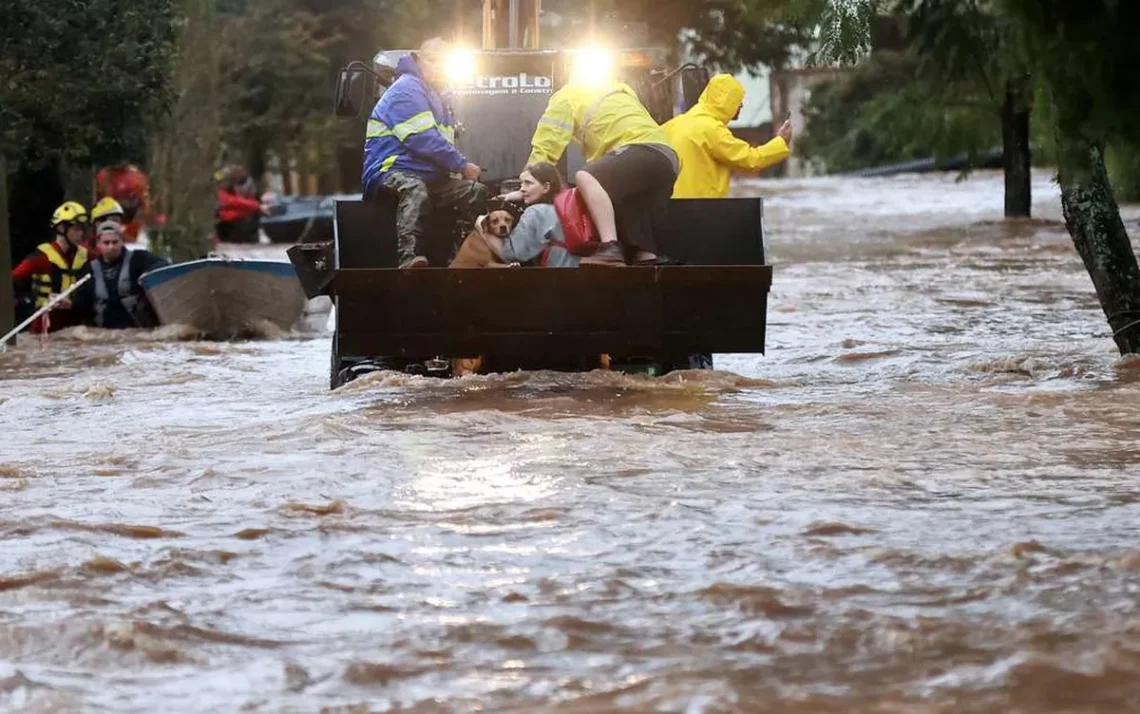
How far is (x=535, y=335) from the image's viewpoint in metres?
12.2

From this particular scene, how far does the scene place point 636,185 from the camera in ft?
40.7

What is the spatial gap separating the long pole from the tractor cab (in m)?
5.45

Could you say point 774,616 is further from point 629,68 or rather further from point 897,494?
point 629,68

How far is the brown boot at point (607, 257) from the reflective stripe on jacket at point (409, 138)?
3.88ft

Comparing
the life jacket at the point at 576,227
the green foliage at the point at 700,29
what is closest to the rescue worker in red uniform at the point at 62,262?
the life jacket at the point at 576,227

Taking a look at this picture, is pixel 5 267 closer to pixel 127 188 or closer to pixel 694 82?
pixel 694 82

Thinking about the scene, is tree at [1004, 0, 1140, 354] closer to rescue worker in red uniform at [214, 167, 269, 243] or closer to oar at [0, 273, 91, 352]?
oar at [0, 273, 91, 352]

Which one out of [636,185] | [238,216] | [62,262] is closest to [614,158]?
[636,185]

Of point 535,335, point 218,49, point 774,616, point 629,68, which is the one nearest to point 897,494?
point 774,616

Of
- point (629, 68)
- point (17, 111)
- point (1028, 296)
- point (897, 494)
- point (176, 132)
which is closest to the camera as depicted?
point (897, 494)

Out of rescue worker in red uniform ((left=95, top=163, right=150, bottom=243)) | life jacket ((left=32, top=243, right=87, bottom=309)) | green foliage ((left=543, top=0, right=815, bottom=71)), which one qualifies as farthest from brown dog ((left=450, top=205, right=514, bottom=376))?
green foliage ((left=543, top=0, right=815, bottom=71))

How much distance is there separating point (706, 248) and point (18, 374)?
578 cm

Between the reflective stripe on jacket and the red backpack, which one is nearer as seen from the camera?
the red backpack

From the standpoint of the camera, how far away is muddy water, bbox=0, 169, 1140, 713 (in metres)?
5.62
